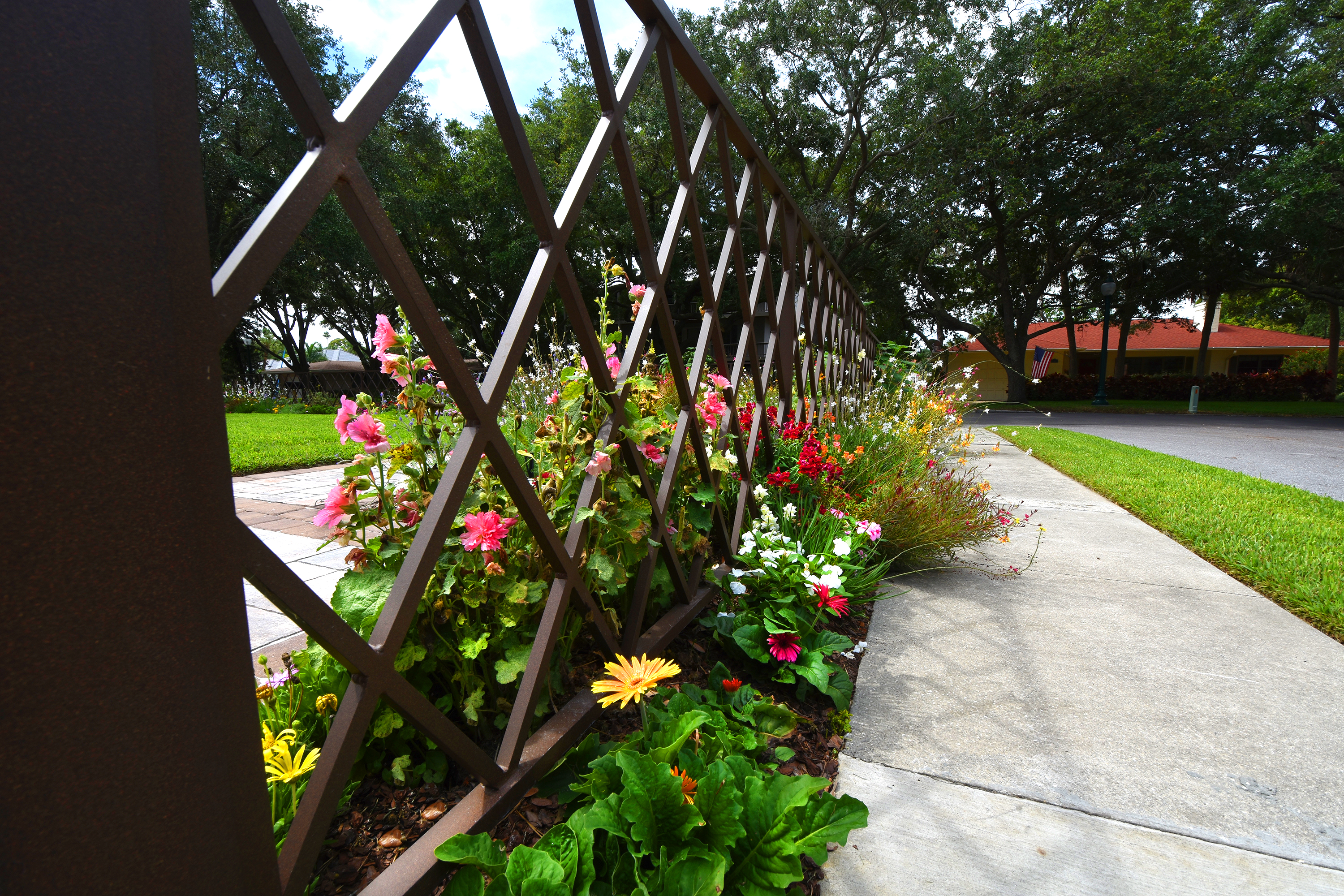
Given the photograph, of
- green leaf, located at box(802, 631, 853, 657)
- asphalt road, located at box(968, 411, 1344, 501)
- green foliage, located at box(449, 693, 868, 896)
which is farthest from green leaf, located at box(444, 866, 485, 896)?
asphalt road, located at box(968, 411, 1344, 501)

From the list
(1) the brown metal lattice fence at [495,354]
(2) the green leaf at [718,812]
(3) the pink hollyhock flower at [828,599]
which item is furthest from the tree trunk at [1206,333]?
(2) the green leaf at [718,812]

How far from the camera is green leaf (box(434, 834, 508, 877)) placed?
90 cm

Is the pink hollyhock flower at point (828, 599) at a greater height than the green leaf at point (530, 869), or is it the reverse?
the pink hollyhock flower at point (828, 599)

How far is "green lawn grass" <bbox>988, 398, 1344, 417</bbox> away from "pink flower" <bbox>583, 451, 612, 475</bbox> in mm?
16122

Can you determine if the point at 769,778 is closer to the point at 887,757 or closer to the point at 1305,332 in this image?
the point at 887,757

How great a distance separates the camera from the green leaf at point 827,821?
99 centimetres

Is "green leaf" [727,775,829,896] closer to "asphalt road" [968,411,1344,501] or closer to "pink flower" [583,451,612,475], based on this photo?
"pink flower" [583,451,612,475]

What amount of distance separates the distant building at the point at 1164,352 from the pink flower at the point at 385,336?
32.6 meters

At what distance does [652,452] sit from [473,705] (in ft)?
2.51

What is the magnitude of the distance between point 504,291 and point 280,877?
2040 cm

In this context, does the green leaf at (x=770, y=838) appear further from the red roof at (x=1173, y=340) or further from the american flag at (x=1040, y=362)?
the red roof at (x=1173, y=340)

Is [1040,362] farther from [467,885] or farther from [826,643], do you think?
[467,885]

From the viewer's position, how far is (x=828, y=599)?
1.73 meters

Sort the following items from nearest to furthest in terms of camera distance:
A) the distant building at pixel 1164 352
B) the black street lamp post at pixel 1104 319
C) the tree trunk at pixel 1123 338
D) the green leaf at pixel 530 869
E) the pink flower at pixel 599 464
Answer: the green leaf at pixel 530 869 → the pink flower at pixel 599 464 → the black street lamp post at pixel 1104 319 → the tree trunk at pixel 1123 338 → the distant building at pixel 1164 352
